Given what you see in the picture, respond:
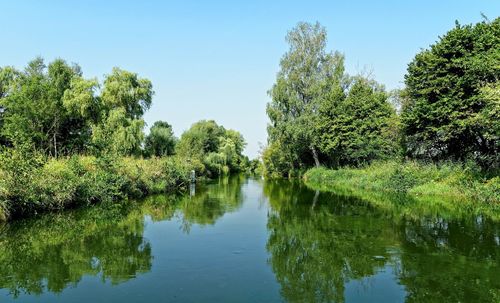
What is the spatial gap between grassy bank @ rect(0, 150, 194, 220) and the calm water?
2.63 ft

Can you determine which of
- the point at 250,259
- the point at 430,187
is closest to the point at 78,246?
the point at 250,259

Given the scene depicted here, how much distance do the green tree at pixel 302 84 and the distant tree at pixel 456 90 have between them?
569 inches

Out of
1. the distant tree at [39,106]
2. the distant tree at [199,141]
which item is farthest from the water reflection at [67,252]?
the distant tree at [199,141]

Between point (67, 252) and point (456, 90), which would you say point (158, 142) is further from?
point (67, 252)

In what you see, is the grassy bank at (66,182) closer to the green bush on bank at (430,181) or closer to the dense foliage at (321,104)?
the green bush on bank at (430,181)

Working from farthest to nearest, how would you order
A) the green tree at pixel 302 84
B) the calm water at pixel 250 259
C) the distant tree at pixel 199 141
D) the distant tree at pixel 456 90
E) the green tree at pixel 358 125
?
the distant tree at pixel 199 141
the green tree at pixel 302 84
the green tree at pixel 358 125
the distant tree at pixel 456 90
the calm water at pixel 250 259

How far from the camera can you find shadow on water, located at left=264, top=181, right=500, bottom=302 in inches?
279

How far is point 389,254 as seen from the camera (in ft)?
31.4

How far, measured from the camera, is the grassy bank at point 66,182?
13.6m

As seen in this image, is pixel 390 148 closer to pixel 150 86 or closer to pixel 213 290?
pixel 150 86

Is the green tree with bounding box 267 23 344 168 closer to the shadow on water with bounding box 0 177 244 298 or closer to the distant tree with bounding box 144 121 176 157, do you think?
the distant tree with bounding box 144 121 176 157

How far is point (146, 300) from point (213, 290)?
3.95 ft

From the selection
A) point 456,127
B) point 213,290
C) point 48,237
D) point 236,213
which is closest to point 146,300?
point 213,290

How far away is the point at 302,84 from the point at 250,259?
32.1 meters
